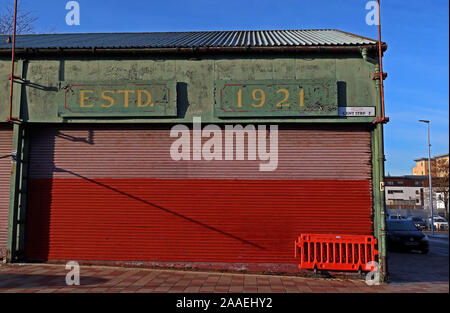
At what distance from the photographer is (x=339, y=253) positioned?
916cm

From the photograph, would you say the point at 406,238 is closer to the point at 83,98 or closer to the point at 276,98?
the point at 276,98

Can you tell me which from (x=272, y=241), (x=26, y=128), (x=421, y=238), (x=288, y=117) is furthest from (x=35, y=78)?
(x=421, y=238)

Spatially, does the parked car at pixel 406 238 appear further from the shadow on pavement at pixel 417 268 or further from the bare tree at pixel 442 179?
the bare tree at pixel 442 179

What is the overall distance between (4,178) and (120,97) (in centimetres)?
431

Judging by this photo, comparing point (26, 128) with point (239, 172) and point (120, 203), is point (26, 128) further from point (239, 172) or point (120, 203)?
point (239, 172)

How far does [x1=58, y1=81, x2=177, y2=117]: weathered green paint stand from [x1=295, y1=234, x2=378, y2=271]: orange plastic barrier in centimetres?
525

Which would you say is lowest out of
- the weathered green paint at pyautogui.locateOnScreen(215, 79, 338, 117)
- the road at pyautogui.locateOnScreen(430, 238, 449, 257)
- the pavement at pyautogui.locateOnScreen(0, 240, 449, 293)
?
the road at pyautogui.locateOnScreen(430, 238, 449, 257)

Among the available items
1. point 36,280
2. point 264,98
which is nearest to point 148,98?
point 264,98

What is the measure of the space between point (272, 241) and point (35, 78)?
851 cm

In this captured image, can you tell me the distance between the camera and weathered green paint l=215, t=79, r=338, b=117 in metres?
9.70

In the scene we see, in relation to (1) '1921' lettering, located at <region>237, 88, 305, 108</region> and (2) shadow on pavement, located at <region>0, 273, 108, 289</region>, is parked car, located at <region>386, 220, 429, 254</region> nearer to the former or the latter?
(1) '1921' lettering, located at <region>237, 88, 305, 108</region>

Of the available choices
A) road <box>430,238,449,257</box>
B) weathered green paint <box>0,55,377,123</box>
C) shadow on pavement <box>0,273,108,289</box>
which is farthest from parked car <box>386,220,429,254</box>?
shadow on pavement <box>0,273,108,289</box>

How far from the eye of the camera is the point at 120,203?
10016 mm

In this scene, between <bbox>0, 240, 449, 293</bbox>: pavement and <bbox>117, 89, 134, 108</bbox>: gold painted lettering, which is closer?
<bbox>0, 240, 449, 293</bbox>: pavement
